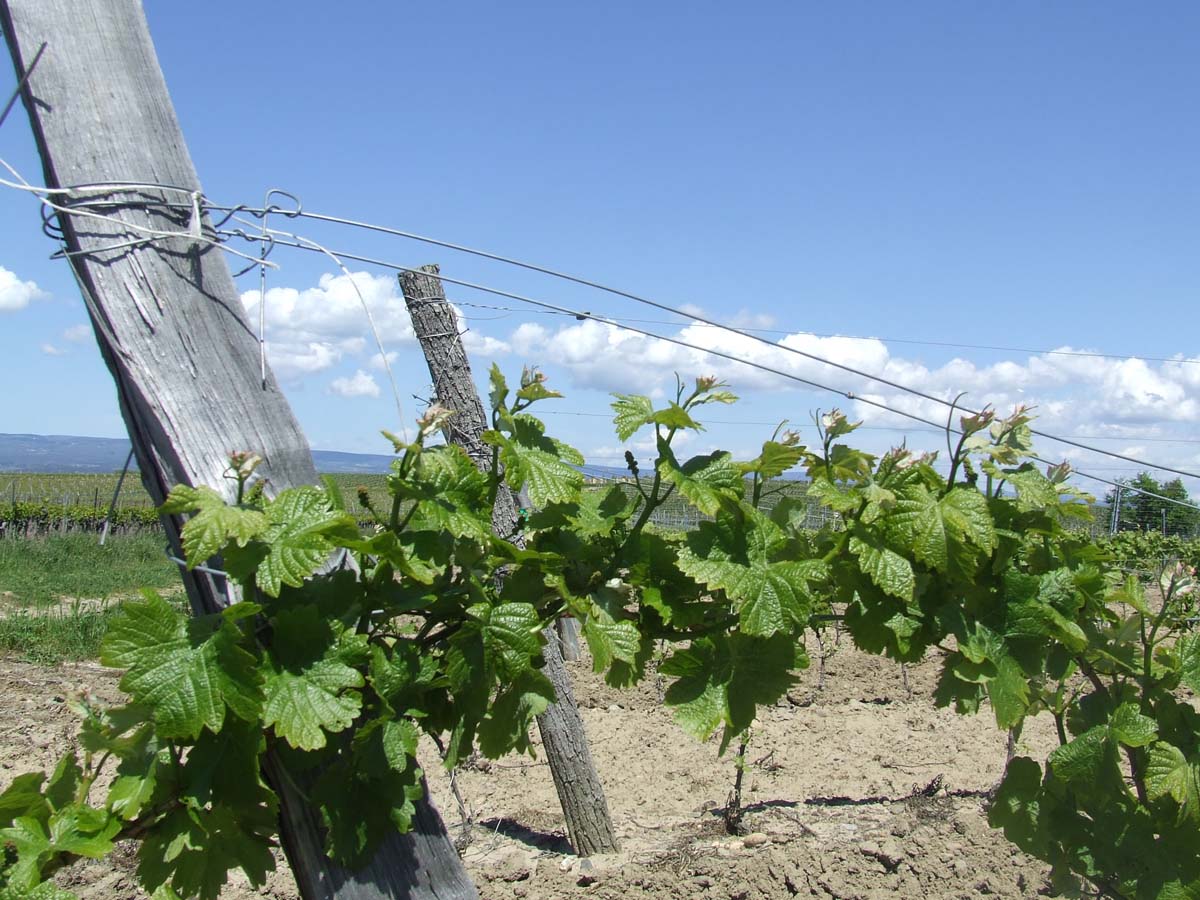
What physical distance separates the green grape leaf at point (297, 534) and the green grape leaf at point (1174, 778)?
61.9 inches

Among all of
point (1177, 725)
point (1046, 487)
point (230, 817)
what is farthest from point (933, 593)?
point (230, 817)

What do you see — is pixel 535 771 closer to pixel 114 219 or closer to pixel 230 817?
pixel 230 817

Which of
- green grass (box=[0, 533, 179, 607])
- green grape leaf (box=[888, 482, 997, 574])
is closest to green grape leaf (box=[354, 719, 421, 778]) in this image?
green grape leaf (box=[888, 482, 997, 574])

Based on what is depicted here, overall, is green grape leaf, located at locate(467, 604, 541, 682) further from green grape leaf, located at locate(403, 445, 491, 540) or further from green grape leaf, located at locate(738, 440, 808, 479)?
green grape leaf, located at locate(738, 440, 808, 479)

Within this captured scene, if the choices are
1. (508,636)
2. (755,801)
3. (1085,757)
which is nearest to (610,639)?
(508,636)

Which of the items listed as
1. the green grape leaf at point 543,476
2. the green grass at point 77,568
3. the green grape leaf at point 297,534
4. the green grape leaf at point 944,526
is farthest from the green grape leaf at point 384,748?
the green grass at point 77,568

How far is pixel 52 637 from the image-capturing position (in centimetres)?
782

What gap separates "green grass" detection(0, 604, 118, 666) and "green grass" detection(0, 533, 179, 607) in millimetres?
2231

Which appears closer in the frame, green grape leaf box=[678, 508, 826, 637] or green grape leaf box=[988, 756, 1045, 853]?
green grape leaf box=[678, 508, 826, 637]

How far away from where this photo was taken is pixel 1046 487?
164cm

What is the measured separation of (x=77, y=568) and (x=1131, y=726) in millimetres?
16822

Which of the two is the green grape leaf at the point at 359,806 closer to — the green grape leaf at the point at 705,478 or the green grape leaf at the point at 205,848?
the green grape leaf at the point at 205,848

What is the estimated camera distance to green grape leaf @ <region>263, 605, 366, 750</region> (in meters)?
1.29

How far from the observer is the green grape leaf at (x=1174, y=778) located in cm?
180
